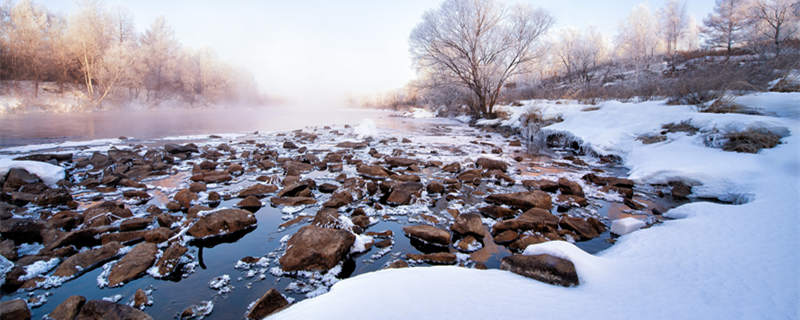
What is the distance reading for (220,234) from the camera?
10.8ft

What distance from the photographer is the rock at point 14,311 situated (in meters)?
1.84

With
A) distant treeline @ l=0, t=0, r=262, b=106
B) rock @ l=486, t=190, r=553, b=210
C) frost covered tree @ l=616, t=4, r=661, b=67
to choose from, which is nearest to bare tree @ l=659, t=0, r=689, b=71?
frost covered tree @ l=616, t=4, r=661, b=67

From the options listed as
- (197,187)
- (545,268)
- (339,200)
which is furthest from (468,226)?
(197,187)

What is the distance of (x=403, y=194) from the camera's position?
4570 mm

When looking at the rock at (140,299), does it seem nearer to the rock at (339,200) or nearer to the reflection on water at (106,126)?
the rock at (339,200)

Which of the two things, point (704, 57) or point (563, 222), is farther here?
point (704, 57)

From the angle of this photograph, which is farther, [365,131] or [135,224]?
[365,131]

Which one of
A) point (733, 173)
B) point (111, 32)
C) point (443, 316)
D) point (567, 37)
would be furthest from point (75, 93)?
point (567, 37)

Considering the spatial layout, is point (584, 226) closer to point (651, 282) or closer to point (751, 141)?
point (651, 282)

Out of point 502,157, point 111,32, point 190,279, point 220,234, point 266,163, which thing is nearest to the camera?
→ point 190,279

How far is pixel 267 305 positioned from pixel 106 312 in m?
0.94

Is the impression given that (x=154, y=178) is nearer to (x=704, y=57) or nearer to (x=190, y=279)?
(x=190, y=279)

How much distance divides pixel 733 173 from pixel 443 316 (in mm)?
5584

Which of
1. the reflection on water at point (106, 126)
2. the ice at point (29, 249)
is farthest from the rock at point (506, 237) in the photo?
the reflection on water at point (106, 126)
